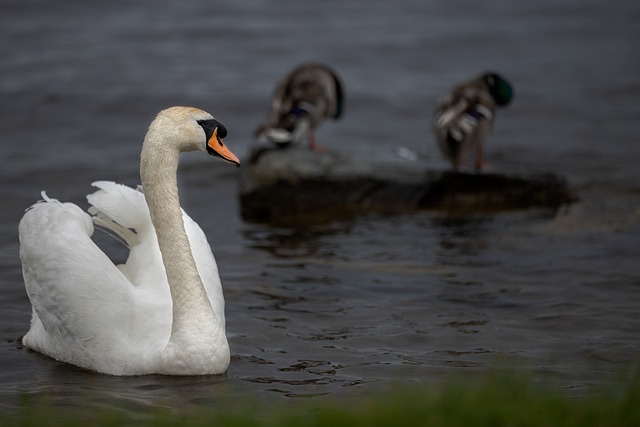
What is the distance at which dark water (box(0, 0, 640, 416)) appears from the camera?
665 cm

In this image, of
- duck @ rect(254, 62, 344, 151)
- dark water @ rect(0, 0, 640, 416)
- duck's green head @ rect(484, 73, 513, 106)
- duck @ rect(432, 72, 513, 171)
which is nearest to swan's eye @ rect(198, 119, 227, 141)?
dark water @ rect(0, 0, 640, 416)

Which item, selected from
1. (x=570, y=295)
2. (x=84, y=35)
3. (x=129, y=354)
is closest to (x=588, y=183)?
(x=570, y=295)

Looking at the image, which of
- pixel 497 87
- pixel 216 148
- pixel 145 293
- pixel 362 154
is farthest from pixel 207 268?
pixel 497 87

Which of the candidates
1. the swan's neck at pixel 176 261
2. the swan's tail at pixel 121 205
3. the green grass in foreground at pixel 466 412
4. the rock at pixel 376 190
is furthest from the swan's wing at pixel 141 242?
the rock at pixel 376 190

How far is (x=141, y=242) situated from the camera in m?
7.01

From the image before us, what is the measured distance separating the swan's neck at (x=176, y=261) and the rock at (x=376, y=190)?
430 centimetres

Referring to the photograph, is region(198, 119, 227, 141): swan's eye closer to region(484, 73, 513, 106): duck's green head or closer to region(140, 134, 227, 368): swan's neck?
region(140, 134, 227, 368): swan's neck

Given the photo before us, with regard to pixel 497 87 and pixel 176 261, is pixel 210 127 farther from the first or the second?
pixel 497 87

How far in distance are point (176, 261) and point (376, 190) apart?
4.77m

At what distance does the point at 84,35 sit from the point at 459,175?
9.18 metres

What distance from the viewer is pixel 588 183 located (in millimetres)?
11734

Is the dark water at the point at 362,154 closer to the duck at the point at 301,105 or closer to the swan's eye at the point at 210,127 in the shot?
the duck at the point at 301,105

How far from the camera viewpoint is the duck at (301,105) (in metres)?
11.2

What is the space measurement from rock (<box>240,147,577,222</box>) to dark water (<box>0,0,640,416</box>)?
0.26m
